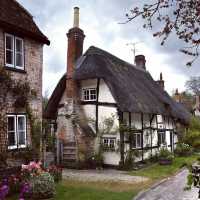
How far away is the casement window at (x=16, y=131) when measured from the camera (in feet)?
38.1

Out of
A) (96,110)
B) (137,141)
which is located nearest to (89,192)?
(96,110)

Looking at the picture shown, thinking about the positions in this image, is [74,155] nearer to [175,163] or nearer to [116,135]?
[116,135]

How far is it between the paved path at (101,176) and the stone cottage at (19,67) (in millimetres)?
4434

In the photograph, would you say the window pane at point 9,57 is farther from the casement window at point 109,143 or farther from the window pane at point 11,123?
the casement window at point 109,143

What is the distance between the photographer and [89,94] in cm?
2062

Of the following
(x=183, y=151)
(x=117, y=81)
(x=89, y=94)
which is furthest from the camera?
(x=183, y=151)

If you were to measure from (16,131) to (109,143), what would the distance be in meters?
8.86

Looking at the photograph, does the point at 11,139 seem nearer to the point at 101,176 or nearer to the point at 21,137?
the point at 21,137

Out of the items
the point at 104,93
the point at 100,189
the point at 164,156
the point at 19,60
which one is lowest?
the point at 100,189

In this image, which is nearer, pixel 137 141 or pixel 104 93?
pixel 104 93

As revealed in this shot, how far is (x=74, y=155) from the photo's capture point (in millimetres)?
19578

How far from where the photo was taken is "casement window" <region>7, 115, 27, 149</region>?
1162 centimetres

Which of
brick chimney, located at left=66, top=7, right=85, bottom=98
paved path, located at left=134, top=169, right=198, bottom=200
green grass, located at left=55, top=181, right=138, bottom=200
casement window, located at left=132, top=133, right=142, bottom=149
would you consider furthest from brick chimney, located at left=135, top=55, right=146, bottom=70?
green grass, located at left=55, top=181, right=138, bottom=200

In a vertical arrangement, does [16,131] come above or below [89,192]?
above
